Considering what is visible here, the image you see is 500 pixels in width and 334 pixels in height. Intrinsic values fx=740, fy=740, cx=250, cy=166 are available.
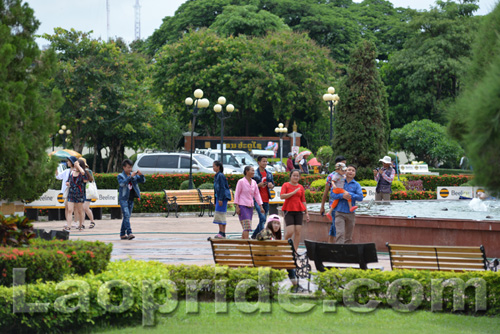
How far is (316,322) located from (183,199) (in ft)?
53.0

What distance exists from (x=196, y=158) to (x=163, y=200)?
7.81m

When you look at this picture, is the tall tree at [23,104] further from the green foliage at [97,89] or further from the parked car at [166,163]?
the green foliage at [97,89]

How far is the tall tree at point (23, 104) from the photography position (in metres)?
8.85

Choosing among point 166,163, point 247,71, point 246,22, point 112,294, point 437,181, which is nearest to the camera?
point 112,294

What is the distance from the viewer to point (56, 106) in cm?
967

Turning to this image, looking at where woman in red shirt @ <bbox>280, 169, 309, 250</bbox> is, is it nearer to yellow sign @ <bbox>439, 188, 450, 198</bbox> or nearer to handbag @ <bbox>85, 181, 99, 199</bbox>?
handbag @ <bbox>85, 181, 99, 199</bbox>

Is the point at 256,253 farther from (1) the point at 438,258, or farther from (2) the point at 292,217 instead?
(2) the point at 292,217

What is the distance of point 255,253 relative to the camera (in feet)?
31.2

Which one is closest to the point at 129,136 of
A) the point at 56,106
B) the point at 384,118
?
the point at 384,118

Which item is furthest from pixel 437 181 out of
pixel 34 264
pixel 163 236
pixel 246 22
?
pixel 246 22

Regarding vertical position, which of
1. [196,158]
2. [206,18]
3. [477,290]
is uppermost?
[206,18]

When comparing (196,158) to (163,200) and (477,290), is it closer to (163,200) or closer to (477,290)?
(163,200)

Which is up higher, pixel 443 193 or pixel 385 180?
pixel 385 180

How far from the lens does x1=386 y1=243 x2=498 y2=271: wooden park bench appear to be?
9.40 m
